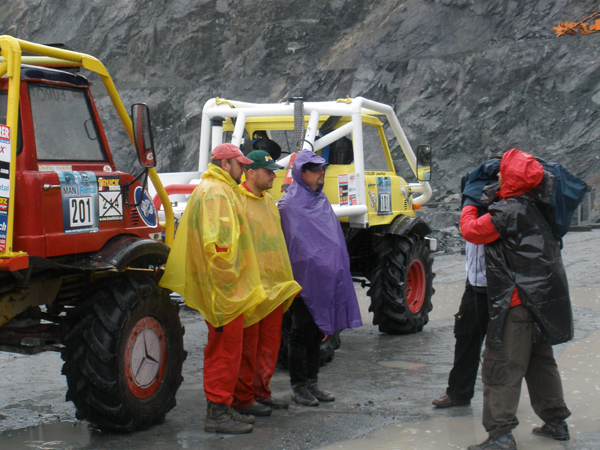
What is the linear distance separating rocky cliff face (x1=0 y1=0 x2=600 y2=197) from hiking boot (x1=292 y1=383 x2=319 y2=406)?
18279 mm

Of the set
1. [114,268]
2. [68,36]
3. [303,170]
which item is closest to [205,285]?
[114,268]

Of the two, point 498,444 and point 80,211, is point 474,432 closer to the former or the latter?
point 498,444

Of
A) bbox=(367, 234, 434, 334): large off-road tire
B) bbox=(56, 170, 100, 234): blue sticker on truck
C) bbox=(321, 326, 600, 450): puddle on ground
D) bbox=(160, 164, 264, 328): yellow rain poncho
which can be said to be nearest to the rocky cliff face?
bbox=(367, 234, 434, 334): large off-road tire

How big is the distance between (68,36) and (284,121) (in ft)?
99.3

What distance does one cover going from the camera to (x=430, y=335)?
746 centimetres

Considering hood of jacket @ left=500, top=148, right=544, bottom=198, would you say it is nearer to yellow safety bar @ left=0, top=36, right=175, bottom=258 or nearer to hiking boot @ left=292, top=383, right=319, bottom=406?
hiking boot @ left=292, top=383, right=319, bottom=406

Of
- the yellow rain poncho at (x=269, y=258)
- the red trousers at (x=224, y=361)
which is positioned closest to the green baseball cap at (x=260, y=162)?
the yellow rain poncho at (x=269, y=258)

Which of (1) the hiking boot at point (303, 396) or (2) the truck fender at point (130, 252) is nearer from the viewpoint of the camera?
(2) the truck fender at point (130, 252)

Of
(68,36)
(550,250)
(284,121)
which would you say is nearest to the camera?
(550,250)

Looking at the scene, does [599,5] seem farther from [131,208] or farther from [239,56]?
[131,208]

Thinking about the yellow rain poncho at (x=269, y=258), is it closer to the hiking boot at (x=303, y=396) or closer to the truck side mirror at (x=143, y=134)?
the hiking boot at (x=303, y=396)

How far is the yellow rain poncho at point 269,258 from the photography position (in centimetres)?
Result: 459

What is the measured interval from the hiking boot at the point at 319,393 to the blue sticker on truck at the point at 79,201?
77.0 inches

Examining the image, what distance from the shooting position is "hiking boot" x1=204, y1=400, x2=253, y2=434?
430 cm
